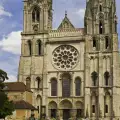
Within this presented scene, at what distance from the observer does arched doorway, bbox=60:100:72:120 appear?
72.8 metres

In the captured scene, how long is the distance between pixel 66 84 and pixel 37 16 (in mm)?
14694

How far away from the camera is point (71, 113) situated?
72375 millimetres

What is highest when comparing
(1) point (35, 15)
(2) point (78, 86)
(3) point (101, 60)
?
(1) point (35, 15)

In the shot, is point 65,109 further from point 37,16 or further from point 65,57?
point 37,16

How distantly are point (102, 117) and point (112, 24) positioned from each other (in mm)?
16617

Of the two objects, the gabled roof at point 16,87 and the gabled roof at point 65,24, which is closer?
the gabled roof at point 16,87

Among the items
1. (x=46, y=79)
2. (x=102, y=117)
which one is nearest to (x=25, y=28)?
(x=46, y=79)

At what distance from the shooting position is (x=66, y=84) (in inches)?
2899

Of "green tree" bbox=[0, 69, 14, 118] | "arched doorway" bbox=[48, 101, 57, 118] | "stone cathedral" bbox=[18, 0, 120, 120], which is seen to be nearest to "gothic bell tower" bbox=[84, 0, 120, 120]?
"stone cathedral" bbox=[18, 0, 120, 120]

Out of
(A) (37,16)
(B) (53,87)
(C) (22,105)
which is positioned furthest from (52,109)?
(A) (37,16)

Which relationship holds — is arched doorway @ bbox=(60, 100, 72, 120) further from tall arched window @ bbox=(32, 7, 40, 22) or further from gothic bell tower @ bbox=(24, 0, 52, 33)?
tall arched window @ bbox=(32, 7, 40, 22)

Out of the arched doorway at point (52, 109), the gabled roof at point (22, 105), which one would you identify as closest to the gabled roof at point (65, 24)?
the arched doorway at point (52, 109)

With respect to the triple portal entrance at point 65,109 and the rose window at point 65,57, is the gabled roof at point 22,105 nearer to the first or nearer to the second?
the triple portal entrance at point 65,109

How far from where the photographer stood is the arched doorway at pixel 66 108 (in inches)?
→ 2864
